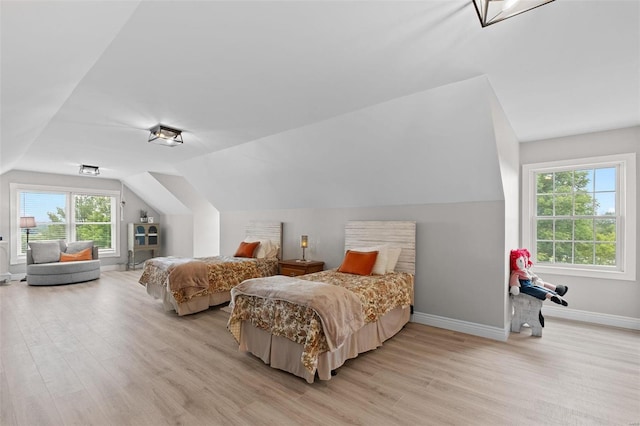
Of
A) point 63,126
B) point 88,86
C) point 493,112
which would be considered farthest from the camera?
point 63,126

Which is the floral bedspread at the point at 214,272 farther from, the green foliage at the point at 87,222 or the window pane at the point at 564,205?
the window pane at the point at 564,205

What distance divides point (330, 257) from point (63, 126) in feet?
13.3

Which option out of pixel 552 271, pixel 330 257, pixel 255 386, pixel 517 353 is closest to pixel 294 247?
pixel 330 257

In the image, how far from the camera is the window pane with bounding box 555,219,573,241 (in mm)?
4156

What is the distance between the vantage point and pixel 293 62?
2.34 m

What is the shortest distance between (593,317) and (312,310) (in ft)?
12.7

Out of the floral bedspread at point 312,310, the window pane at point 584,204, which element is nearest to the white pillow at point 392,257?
the floral bedspread at point 312,310

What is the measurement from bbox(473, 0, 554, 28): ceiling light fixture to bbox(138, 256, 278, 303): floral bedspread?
430 centimetres

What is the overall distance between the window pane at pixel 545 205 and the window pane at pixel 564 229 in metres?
0.17

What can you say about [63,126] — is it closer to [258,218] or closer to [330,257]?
[258,218]

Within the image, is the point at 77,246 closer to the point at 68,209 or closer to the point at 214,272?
the point at 68,209

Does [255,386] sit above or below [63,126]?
below

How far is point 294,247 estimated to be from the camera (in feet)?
18.3

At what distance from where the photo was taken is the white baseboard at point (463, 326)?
11.2 ft
